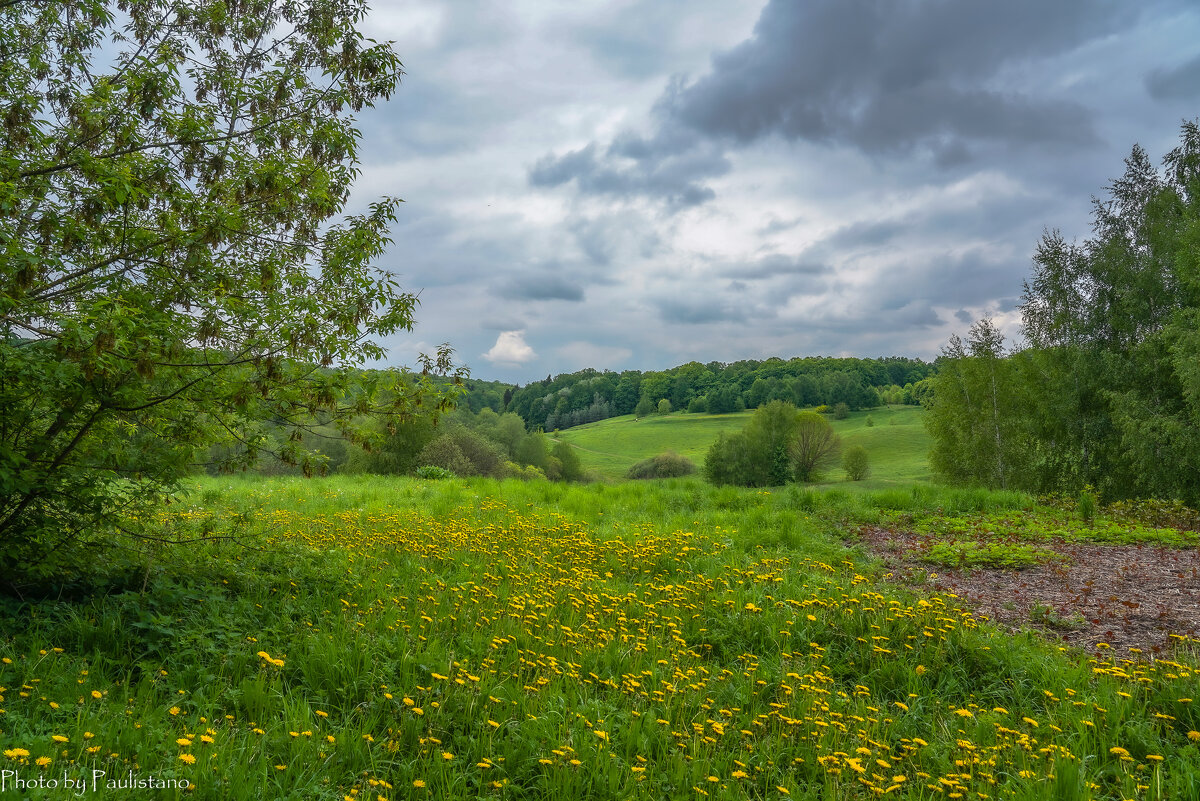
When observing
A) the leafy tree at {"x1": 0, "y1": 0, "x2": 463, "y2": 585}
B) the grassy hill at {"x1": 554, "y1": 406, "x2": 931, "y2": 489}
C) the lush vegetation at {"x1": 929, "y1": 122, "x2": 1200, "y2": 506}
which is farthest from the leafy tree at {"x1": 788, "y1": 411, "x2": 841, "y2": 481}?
the leafy tree at {"x1": 0, "y1": 0, "x2": 463, "y2": 585}

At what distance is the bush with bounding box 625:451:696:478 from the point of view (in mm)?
61344

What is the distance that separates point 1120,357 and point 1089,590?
661 inches

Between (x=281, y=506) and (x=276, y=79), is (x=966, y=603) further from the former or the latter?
(x=281, y=506)

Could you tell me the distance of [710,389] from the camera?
323ft

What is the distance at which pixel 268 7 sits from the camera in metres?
6.17

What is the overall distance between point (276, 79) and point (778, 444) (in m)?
48.9

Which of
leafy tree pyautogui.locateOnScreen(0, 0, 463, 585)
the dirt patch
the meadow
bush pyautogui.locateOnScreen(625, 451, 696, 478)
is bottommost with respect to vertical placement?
bush pyautogui.locateOnScreen(625, 451, 696, 478)

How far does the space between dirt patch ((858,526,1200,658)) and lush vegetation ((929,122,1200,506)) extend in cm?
1001

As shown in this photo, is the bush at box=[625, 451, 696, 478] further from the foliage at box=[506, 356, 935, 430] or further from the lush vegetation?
the lush vegetation

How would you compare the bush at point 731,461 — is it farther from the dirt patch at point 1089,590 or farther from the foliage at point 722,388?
the dirt patch at point 1089,590

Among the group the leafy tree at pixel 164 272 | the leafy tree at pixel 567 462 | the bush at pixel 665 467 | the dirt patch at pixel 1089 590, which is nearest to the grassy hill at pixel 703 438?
the bush at pixel 665 467

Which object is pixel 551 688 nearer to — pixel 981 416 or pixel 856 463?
pixel 981 416

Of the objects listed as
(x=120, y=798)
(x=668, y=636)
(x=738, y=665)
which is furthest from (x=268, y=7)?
(x=738, y=665)

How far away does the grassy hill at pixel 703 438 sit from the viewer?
2424 inches
